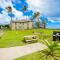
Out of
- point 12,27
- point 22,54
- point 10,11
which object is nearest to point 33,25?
point 12,27

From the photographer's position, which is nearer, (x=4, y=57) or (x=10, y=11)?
(x=4, y=57)

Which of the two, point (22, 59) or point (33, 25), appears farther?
point (33, 25)

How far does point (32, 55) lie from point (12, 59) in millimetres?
1764

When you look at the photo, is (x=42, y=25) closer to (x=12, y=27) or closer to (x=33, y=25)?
(x=33, y=25)

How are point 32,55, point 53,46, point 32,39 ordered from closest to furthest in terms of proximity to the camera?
point 53,46 → point 32,55 → point 32,39

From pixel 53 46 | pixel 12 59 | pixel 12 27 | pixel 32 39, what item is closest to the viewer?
pixel 53 46

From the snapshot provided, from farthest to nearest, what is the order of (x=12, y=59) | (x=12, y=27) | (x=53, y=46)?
(x=12, y=27)
(x=12, y=59)
(x=53, y=46)

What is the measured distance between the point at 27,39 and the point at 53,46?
11604mm

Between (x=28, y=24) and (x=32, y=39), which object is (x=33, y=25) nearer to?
(x=28, y=24)

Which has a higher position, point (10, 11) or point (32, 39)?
point (10, 11)

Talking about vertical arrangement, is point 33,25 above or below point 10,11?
below

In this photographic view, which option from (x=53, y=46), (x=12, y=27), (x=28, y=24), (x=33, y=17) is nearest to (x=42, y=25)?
(x=33, y=17)

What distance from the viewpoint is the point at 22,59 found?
12211mm

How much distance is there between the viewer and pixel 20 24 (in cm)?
6000
